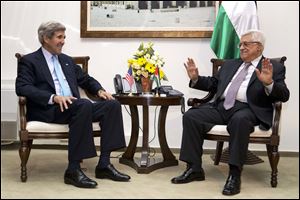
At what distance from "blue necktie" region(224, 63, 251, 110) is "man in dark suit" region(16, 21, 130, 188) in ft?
2.67

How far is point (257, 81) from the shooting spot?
3346 millimetres

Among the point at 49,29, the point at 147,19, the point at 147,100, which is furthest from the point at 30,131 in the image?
the point at 147,19

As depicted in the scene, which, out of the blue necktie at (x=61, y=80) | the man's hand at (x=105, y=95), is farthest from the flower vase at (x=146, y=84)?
the blue necktie at (x=61, y=80)

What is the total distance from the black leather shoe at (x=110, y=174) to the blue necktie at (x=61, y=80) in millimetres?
635

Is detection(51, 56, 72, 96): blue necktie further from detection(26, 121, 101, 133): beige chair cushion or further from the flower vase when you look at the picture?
the flower vase

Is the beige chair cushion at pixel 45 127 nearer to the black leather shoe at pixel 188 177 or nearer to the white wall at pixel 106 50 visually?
the black leather shoe at pixel 188 177

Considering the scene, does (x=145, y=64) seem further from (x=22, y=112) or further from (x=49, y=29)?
(x=22, y=112)

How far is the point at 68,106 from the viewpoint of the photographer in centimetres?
319

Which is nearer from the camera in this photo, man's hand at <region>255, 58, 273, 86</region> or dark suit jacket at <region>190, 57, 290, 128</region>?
man's hand at <region>255, 58, 273, 86</region>

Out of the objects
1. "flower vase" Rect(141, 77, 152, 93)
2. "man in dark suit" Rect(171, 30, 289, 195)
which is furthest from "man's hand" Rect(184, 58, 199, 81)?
"flower vase" Rect(141, 77, 152, 93)

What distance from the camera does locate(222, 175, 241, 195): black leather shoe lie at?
2.96m

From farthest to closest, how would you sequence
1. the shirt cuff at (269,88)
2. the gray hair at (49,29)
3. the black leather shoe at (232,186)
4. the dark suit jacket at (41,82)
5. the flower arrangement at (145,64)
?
the flower arrangement at (145,64) < the gray hair at (49,29) < the dark suit jacket at (41,82) < the shirt cuff at (269,88) < the black leather shoe at (232,186)

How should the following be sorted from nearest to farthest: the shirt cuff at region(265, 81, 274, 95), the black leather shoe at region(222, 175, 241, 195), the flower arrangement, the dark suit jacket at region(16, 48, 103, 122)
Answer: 1. the black leather shoe at region(222, 175, 241, 195)
2. the shirt cuff at region(265, 81, 274, 95)
3. the dark suit jacket at region(16, 48, 103, 122)
4. the flower arrangement

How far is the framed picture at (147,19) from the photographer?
4.38 meters
